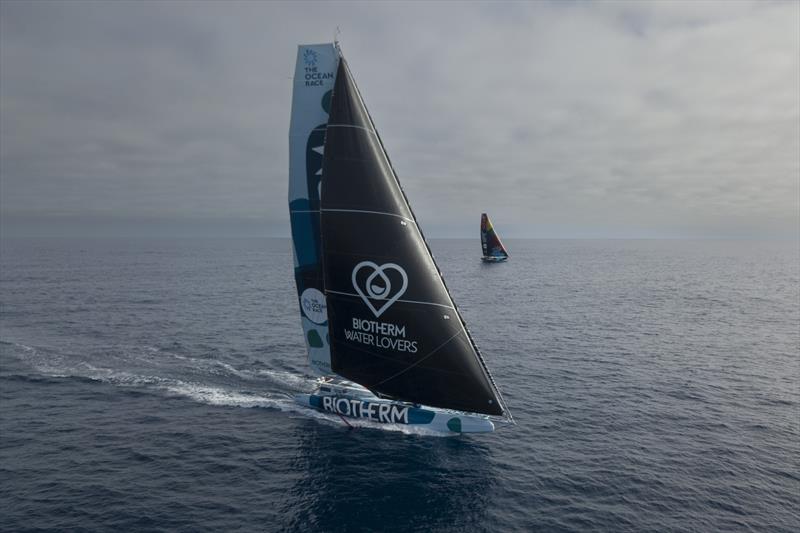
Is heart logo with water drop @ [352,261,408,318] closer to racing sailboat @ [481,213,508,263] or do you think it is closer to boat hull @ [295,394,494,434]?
boat hull @ [295,394,494,434]

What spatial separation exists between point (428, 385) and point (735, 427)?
80.8 ft

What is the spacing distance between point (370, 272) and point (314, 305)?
8.12 m

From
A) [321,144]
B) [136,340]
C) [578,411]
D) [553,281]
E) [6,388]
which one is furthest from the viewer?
[553,281]

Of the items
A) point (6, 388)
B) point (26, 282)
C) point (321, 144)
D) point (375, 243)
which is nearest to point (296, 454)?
point (375, 243)

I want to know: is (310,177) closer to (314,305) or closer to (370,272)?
(370,272)

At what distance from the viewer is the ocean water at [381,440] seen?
24.7 metres

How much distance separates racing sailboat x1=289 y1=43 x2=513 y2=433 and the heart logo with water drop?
7 cm

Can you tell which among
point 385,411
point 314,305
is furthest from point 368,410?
point 314,305

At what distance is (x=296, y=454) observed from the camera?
30.5 metres

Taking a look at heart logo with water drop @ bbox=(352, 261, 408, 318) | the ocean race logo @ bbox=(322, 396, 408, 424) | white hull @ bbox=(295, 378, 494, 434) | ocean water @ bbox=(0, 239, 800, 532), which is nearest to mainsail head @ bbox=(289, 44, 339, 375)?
white hull @ bbox=(295, 378, 494, 434)

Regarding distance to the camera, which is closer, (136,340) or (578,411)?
(578,411)

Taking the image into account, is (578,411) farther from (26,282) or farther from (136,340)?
(26,282)

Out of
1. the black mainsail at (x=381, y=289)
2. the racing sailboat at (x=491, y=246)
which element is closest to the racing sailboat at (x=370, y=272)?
the black mainsail at (x=381, y=289)

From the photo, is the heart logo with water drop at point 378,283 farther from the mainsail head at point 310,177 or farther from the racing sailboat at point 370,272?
the mainsail head at point 310,177
